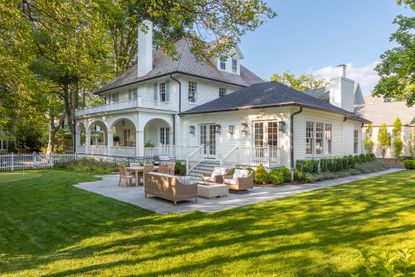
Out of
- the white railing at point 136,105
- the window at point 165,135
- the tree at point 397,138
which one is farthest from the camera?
the tree at point 397,138

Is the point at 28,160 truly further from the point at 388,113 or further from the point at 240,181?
the point at 388,113

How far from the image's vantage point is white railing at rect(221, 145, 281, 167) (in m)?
13.7

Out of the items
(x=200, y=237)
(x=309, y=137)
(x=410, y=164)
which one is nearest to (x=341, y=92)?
(x=410, y=164)

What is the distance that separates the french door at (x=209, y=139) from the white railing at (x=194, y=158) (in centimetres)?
122

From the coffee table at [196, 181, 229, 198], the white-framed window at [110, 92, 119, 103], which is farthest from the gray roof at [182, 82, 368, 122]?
the white-framed window at [110, 92, 119, 103]

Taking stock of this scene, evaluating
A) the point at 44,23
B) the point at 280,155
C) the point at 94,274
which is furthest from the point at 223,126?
the point at 94,274

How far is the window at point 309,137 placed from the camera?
14.8 meters

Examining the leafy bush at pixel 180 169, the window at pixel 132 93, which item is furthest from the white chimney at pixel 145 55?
the leafy bush at pixel 180 169

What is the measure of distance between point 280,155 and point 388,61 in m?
8.40

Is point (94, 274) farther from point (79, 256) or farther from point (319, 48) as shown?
point (319, 48)

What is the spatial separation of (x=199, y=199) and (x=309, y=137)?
810cm

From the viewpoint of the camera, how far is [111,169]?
17344 mm

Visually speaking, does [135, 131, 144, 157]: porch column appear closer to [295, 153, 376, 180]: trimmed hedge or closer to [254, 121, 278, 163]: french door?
[254, 121, 278, 163]: french door

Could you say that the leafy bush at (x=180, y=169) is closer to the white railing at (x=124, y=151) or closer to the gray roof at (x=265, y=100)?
the gray roof at (x=265, y=100)
